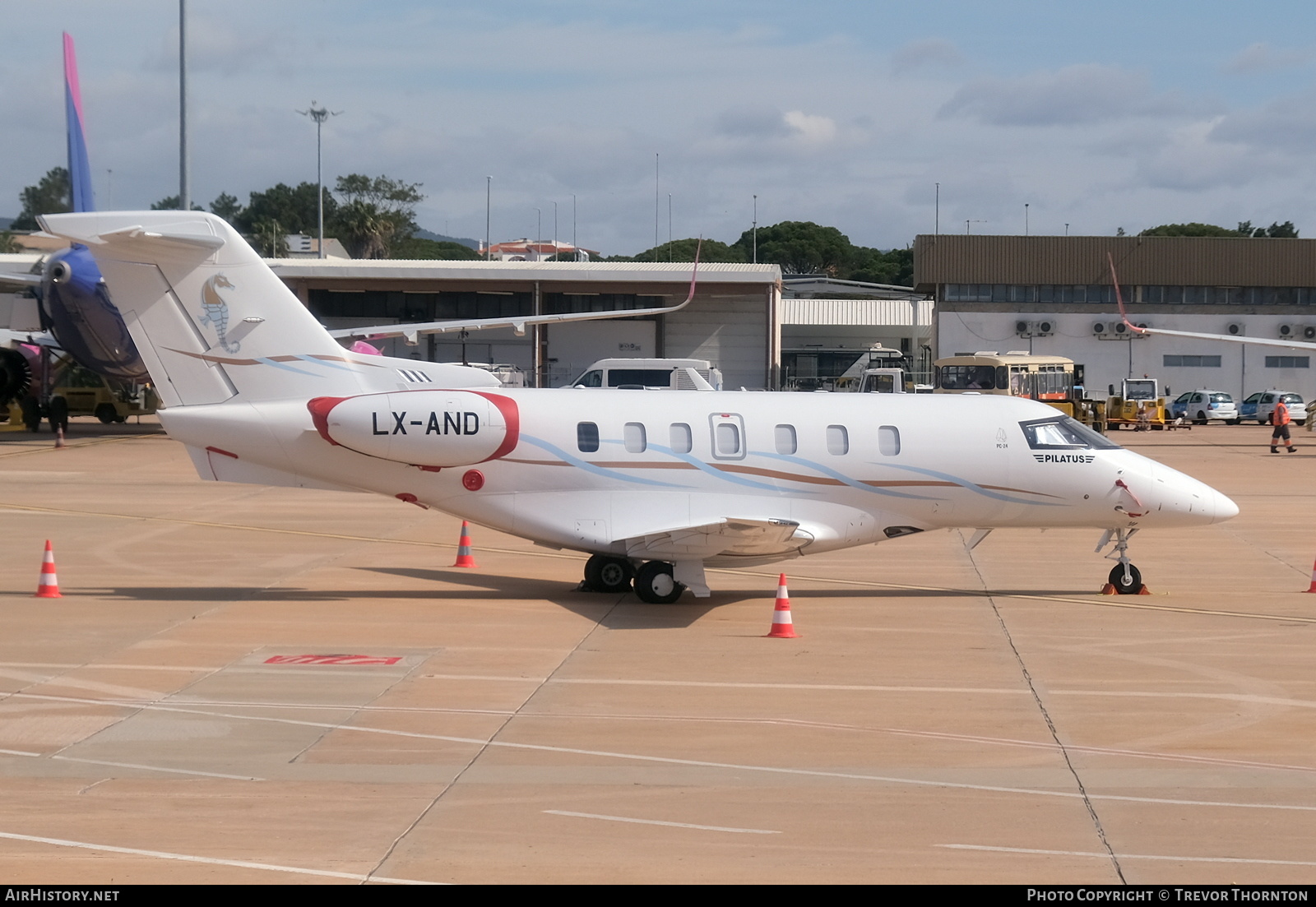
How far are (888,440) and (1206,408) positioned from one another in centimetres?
5555

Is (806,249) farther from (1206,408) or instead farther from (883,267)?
(1206,408)

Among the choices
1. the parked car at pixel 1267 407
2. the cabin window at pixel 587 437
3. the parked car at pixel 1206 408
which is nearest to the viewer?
the cabin window at pixel 587 437

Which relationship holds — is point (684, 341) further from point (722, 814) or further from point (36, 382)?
point (722, 814)

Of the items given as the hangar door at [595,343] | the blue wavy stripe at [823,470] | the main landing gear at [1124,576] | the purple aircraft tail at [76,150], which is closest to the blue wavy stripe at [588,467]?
the blue wavy stripe at [823,470]

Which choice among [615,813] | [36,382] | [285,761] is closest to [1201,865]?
[615,813]

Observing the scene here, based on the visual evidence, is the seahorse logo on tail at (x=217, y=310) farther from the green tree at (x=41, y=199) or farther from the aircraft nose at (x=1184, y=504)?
the green tree at (x=41, y=199)

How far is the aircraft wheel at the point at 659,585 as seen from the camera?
17078 millimetres

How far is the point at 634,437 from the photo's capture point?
17328 millimetres

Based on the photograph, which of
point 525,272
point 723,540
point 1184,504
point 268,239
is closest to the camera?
point 723,540

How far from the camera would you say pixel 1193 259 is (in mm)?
76375

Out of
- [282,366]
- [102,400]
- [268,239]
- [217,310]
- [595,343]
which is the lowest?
[102,400]

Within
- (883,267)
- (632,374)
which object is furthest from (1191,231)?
(632,374)

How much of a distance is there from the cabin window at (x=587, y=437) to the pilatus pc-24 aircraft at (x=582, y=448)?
0.02 metres

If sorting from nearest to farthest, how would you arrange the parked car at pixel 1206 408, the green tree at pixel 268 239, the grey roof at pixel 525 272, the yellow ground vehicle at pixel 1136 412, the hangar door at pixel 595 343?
the yellow ground vehicle at pixel 1136 412 → the grey roof at pixel 525 272 → the parked car at pixel 1206 408 → the hangar door at pixel 595 343 → the green tree at pixel 268 239
